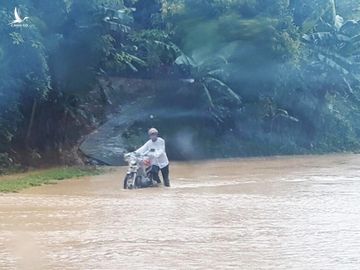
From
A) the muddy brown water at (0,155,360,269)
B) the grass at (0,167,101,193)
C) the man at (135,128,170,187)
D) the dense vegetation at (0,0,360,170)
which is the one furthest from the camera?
the dense vegetation at (0,0,360,170)

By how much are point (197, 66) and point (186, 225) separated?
51.1 ft

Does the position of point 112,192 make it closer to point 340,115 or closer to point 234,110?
point 234,110

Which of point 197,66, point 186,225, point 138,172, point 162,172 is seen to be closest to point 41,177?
point 138,172

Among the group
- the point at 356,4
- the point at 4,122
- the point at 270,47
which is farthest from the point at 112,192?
the point at 356,4

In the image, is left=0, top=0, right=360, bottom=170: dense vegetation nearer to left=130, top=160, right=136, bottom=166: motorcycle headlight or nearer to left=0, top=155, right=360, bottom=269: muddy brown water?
left=0, top=155, right=360, bottom=269: muddy brown water

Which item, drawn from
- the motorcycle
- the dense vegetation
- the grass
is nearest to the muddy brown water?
the motorcycle

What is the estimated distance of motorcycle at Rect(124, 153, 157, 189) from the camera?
48.1ft

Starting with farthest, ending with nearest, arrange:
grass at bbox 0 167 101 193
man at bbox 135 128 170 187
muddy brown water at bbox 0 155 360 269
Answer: man at bbox 135 128 170 187, grass at bbox 0 167 101 193, muddy brown water at bbox 0 155 360 269

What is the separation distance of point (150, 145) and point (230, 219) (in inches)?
188

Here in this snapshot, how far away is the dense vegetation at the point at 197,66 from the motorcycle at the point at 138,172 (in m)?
4.08

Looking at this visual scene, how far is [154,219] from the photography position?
10641 mm

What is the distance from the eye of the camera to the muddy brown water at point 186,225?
7875 millimetres

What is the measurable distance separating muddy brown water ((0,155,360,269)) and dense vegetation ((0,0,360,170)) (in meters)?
3.64

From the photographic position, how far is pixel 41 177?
53.9 ft
